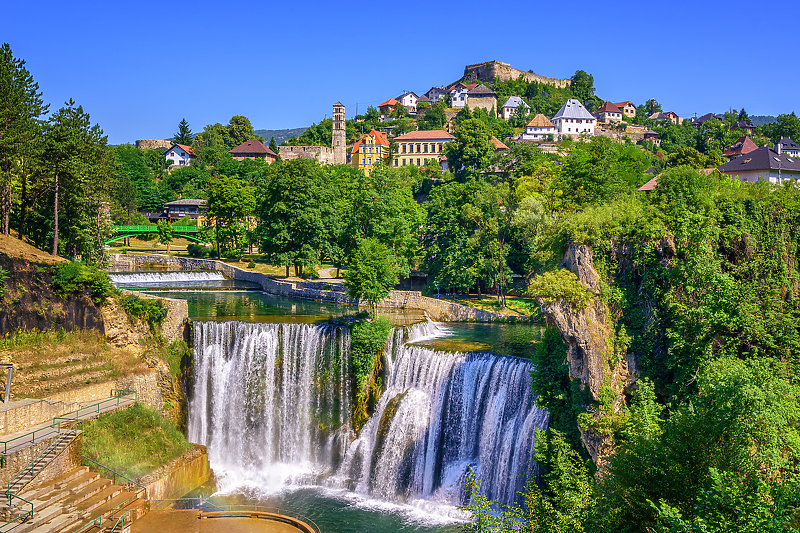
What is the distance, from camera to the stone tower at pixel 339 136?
4537 inches

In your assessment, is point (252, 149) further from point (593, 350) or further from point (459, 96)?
point (593, 350)

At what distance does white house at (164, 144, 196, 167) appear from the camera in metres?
118

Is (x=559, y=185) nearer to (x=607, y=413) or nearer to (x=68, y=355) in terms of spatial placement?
(x=607, y=413)

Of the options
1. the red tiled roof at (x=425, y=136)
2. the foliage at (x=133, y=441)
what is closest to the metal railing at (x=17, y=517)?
the foliage at (x=133, y=441)

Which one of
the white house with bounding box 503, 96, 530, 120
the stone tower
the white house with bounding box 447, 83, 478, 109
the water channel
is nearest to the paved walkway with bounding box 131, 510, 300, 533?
the water channel

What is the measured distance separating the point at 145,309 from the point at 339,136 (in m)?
88.5

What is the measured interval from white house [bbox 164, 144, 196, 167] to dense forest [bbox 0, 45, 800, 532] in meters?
74.0

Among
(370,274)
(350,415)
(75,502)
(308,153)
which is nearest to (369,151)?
(308,153)

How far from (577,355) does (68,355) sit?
66.9ft

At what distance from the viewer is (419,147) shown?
10725cm

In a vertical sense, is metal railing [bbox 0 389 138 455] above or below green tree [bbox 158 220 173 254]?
below

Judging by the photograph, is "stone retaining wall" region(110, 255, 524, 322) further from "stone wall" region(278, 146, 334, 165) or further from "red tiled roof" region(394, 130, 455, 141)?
"stone wall" region(278, 146, 334, 165)

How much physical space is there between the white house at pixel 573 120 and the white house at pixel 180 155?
65577 mm

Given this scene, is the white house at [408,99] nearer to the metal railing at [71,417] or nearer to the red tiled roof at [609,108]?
the red tiled roof at [609,108]
